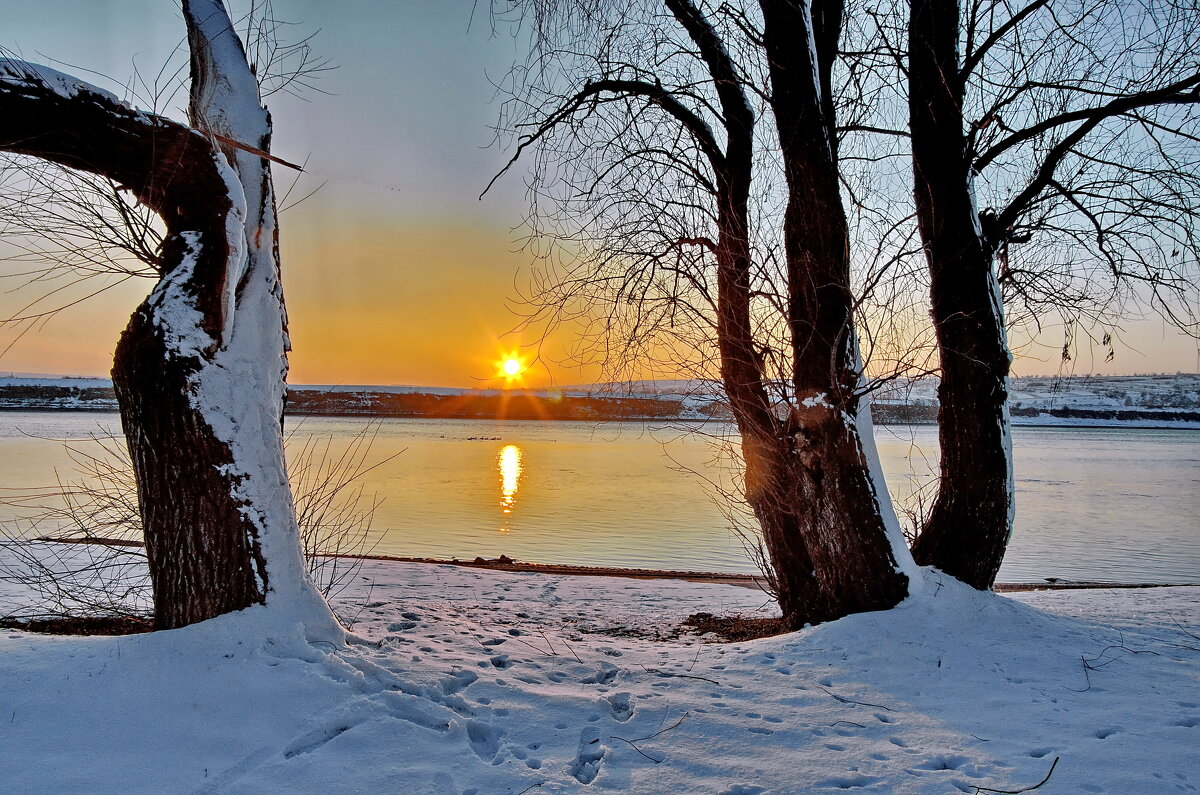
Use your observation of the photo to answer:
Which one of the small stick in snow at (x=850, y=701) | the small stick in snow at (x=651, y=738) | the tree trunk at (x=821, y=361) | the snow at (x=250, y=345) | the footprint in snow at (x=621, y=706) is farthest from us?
the tree trunk at (x=821, y=361)

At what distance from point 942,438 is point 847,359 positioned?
1.19m

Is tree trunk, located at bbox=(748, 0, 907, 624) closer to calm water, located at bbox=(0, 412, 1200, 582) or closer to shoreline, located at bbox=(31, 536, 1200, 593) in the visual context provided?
calm water, located at bbox=(0, 412, 1200, 582)

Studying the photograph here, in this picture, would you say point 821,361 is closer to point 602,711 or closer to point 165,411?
point 602,711

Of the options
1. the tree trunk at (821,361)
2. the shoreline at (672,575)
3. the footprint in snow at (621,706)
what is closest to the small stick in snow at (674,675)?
the footprint in snow at (621,706)

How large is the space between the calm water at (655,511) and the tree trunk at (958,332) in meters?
0.45

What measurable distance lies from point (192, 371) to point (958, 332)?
5023mm

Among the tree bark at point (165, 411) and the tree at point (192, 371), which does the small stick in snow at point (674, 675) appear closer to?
the tree at point (192, 371)

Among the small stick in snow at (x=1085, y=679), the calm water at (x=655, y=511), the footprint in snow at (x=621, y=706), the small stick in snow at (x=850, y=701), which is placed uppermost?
the footprint in snow at (x=621, y=706)

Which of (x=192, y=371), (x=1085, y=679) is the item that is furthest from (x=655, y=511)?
(x=192, y=371)

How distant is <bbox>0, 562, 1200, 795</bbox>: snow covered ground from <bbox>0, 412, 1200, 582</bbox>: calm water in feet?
5.78

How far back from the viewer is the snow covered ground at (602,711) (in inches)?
98.2

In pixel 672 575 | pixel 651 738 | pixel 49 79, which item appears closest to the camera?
pixel 651 738

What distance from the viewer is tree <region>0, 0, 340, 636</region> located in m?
3.25

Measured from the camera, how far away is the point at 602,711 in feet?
10.00
